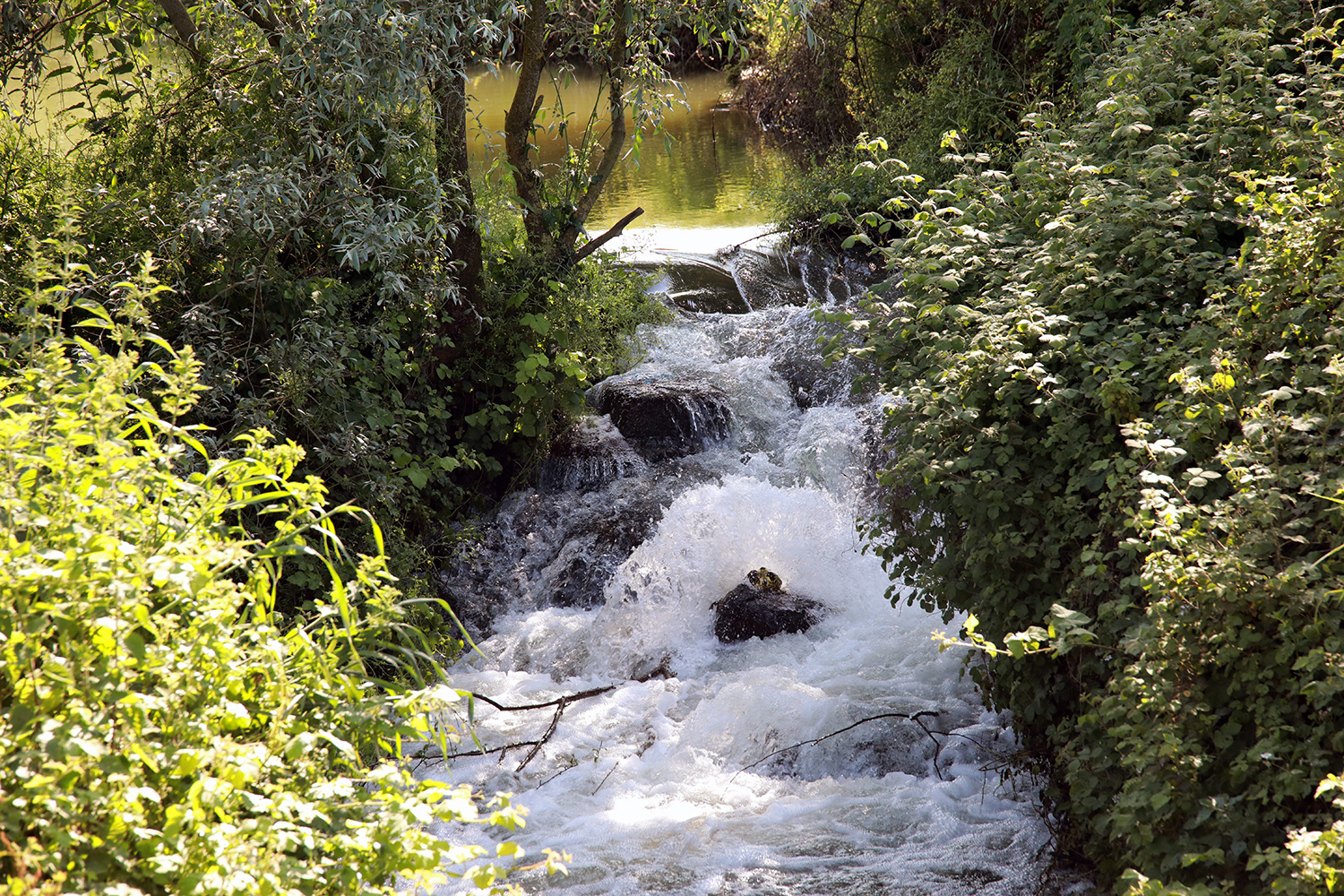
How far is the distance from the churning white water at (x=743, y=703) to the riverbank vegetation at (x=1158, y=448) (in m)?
0.76

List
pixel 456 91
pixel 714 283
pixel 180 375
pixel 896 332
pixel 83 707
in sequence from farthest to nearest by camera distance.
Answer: pixel 714 283 → pixel 456 91 → pixel 896 332 → pixel 180 375 → pixel 83 707

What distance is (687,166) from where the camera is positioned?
16031 mm

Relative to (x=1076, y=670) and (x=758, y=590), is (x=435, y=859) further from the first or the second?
(x=758, y=590)

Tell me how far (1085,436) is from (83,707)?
300cm

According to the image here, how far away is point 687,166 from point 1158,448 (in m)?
14.4

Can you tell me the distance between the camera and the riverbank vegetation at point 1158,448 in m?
2.34

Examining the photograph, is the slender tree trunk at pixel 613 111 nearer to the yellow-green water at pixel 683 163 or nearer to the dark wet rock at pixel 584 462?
the dark wet rock at pixel 584 462

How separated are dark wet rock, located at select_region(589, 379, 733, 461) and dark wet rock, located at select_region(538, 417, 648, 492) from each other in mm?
169

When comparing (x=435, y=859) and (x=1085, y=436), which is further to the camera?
(x=1085, y=436)

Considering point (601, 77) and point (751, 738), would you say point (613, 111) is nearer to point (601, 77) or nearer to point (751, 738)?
point (601, 77)

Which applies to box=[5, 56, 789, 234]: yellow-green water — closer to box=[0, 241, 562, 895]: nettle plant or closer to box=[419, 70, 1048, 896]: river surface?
box=[419, 70, 1048, 896]: river surface

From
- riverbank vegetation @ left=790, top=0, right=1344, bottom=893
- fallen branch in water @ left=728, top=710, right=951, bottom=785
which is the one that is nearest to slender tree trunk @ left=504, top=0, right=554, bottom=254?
riverbank vegetation @ left=790, top=0, right=1344, bottom=893

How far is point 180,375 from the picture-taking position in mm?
2240

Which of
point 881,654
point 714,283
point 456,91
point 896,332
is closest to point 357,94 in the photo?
point 456,91
